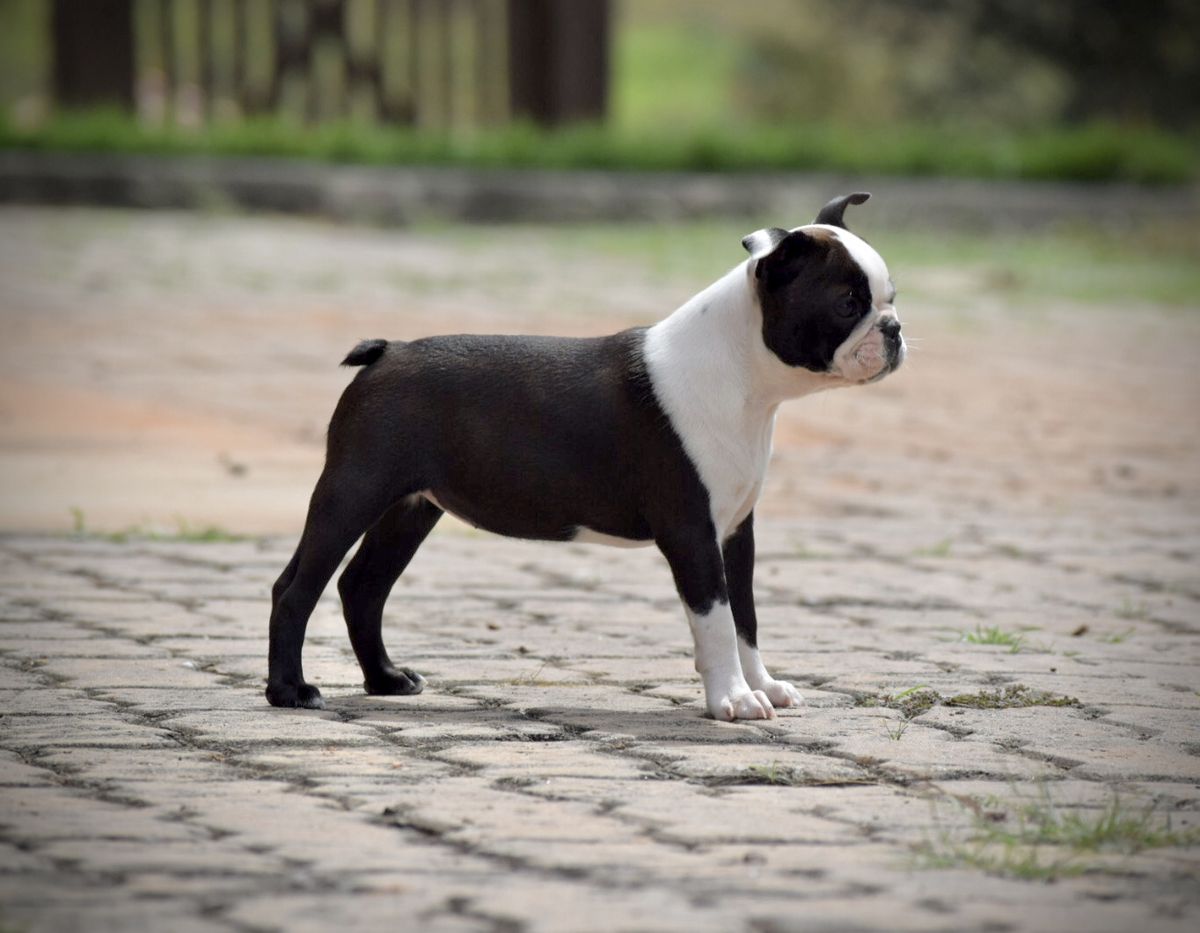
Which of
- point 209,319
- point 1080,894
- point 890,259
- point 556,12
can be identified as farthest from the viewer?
point 556,12

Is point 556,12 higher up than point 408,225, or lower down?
higher up

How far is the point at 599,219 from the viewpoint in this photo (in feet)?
65.2

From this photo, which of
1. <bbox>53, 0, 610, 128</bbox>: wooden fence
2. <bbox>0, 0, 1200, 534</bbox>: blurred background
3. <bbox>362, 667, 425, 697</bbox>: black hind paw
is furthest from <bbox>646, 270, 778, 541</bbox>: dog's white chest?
<bbox>53, 0, 610, 128</bbox>: wooden fence

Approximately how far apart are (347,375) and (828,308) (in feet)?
21.5

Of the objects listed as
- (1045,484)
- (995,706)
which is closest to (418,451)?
(995,706)

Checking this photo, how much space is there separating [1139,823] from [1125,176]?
60.9ft

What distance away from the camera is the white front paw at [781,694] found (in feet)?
16.2

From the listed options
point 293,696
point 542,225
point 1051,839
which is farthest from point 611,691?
point 542,225

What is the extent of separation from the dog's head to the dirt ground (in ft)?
9.78

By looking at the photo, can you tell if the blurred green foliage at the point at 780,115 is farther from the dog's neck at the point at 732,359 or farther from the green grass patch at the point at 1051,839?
the green grass patch at the point at 1051,839

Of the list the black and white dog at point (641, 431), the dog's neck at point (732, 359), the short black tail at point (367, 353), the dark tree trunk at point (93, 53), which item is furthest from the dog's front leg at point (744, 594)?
the dark tree trunk at point (93, 53)

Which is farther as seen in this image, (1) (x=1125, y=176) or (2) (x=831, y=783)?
(1) (x=1125, y=176)

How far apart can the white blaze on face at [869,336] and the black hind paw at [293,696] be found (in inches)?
59.1

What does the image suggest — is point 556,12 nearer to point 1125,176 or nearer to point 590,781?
point 1125,176
